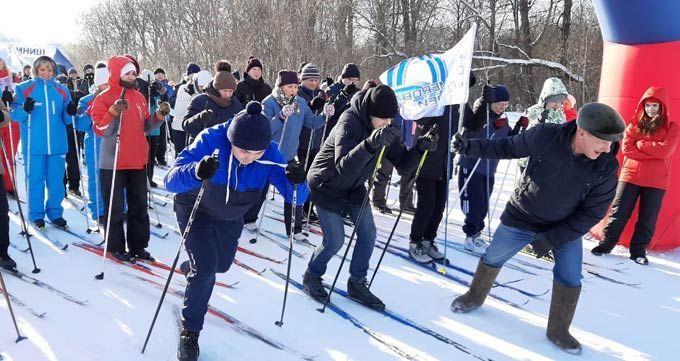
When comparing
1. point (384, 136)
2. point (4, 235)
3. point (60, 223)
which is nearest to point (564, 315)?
point (384, 136)

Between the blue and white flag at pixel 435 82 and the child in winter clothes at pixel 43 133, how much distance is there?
3.63m

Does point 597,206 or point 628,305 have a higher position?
point 597,206

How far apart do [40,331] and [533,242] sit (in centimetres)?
357

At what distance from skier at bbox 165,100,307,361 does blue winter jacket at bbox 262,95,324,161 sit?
225 centimetres

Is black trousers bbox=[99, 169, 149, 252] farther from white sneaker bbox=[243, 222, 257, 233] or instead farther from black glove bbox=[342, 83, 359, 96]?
black glove bbox=[342, 83, 359, 96]

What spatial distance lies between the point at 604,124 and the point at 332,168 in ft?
6.20

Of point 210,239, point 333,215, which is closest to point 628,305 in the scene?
point 333,215

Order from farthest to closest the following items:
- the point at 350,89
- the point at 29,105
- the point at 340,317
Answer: the point at 350,89 < the point at 29,105 < the point at 340,317

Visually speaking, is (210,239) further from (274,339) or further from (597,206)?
(597,206)

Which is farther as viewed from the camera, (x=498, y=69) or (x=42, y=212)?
(x=498, y=69)

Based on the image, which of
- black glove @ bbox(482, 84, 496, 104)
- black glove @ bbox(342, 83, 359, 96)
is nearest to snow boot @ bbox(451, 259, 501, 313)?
black glove @ bbox(482, 84, 496, 104)

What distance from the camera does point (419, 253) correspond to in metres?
5.23

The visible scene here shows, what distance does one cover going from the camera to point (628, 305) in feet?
14.5

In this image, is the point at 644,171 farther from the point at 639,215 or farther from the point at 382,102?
the point at 382,102
